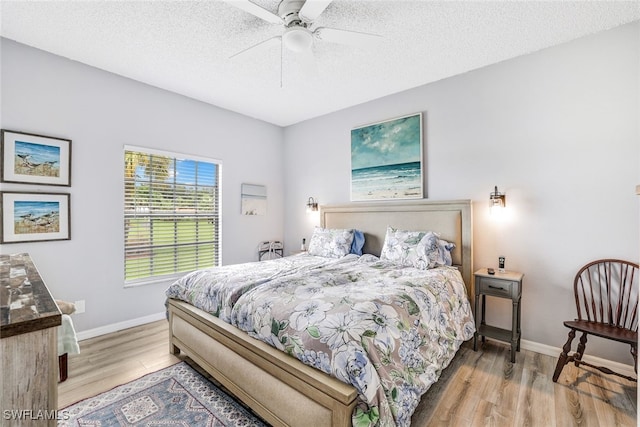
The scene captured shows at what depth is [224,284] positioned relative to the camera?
2266 mm

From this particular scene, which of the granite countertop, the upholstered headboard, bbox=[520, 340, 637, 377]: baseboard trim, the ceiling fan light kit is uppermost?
the ceiling fan light kit

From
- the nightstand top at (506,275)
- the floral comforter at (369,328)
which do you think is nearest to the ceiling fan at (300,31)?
the floral comforter at (369,328)

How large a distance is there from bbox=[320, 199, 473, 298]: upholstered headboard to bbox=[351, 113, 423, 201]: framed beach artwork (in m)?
0.16

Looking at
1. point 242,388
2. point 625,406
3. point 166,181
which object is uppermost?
point 166,181

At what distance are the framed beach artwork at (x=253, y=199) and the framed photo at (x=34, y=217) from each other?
6.75 feet

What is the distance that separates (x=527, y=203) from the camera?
2791 mm

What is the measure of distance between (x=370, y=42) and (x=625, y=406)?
3102 mm

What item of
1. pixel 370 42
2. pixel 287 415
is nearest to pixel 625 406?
pixel 287 415

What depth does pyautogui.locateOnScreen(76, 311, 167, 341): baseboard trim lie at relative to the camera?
9.73 ft

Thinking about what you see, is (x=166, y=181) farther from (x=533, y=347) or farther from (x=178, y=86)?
(x=533, y=347)

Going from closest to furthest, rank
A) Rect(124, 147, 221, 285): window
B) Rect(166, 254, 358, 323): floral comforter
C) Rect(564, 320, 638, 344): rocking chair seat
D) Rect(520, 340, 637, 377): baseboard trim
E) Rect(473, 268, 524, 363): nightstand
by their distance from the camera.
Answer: Rect(564, 320, 638, 344): rocking chair seat < Rect(166, 254, 358, 323): floral comforter < Rect(520, 340, 637, 377): baseboard trim < Rect(473, 268, 524, 363): nightstand < Rect(124, 147, 221, 285): window

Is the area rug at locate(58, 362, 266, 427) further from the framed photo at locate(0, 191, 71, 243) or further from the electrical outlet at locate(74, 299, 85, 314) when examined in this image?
the framed photo at locate(0, 191, 71, 243)

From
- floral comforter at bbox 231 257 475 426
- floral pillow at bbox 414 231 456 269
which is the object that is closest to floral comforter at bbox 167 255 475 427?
floral comforter at bbox 231 257 475 426

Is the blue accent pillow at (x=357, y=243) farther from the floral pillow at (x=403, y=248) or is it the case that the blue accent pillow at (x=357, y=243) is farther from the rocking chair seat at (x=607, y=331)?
the rocking chair seat at (x=607, y=331)
